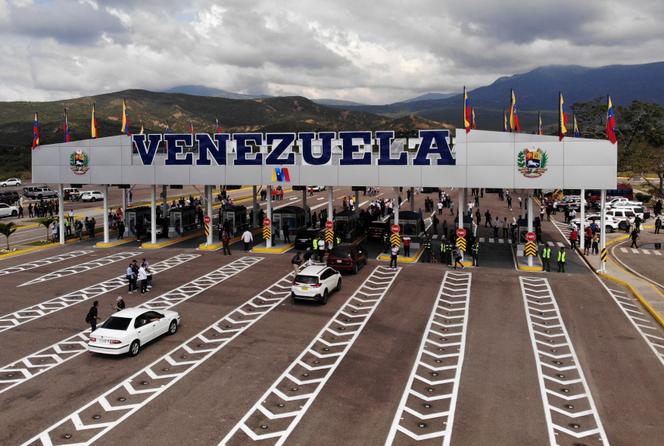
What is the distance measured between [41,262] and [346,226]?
21.3 metres

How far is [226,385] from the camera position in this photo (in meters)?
15.9

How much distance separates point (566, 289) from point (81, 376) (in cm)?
2262

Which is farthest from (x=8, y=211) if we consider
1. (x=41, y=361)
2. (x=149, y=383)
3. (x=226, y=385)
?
(x=226, y=385)

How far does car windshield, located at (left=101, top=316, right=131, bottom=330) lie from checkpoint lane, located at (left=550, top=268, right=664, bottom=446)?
48.3 ft

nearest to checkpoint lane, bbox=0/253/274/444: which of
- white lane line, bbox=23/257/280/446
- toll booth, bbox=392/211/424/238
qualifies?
white lane line, bbox=23/257/280/446

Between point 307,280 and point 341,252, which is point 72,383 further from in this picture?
point 341,252

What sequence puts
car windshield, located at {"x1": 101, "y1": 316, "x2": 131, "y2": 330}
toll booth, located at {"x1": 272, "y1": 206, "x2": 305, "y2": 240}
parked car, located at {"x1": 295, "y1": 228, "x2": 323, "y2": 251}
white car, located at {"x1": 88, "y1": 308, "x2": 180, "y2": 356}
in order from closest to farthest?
1. white car, located at {"x1": 88, "y1": 308, "x2": 180, "y2": 356}
2. car windshield, located at {"x1": 101, "y1": 316, "x2": 131, "y2": 330}
3. parked car, located at {"x1": 295, "y1": 228, "x2": 323, "y2": 251}
4. toll booth, located at {"x1": 272, "y1": 206, "x2": 305, "y2": 240}

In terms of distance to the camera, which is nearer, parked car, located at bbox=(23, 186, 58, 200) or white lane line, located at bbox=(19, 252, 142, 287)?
white lane line, located at bbox=(19, 252, 142, 287)

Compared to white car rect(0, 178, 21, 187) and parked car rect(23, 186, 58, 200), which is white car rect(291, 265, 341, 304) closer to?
parked car rect(23, 186, 58, 200)

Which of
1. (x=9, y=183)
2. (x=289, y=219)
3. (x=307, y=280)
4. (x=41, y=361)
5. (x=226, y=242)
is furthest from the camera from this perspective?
(x=9, y=183)

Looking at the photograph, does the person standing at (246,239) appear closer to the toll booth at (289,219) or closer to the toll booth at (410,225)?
the toll booth at (289,219)

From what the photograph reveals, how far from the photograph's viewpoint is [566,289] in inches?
1093

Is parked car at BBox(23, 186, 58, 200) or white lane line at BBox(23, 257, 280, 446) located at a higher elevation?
parked car at BBox(23, 186, 58, 200)

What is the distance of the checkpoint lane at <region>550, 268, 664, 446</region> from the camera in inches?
534
